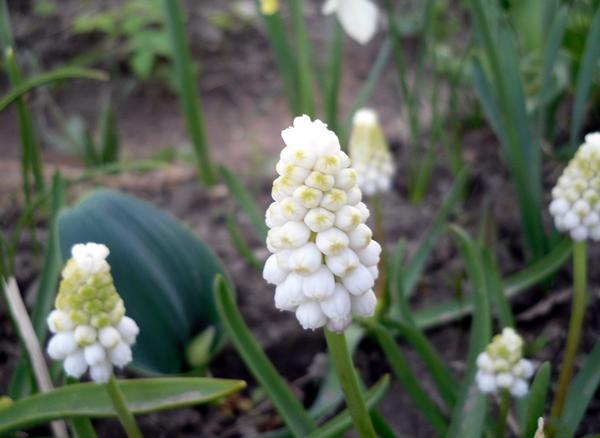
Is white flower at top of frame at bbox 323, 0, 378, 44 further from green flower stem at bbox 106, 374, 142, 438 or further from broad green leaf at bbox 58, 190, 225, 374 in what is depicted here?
green flower stem at bbox 106, 374, 142, 438

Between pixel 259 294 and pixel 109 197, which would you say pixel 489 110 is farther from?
pixel 109 197

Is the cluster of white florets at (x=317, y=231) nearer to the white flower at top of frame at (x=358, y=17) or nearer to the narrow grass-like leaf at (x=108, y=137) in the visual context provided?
the white flower at top of frame at (x=358, y=17)

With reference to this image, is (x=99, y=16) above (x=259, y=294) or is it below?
above

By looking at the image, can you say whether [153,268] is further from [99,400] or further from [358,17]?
[358,17]

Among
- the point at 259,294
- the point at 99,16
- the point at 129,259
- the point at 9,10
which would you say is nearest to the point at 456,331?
the point at 259,294

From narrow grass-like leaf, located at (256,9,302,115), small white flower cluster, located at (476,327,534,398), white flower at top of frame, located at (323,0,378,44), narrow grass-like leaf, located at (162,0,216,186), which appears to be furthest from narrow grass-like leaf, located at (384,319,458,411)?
narrow grass-like leaf, located at (162,0,216,186)

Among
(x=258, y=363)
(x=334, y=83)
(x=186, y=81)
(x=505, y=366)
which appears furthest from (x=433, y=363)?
(x=186, y=81)
